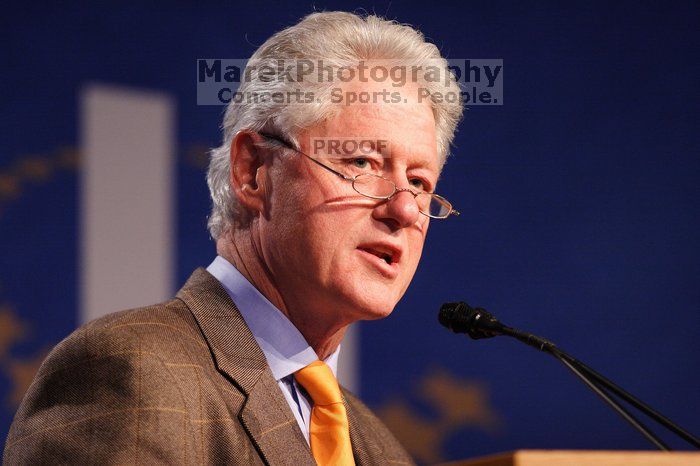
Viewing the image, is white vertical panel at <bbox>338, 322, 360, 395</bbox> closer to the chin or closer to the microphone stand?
the chin

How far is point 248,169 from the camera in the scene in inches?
75.1

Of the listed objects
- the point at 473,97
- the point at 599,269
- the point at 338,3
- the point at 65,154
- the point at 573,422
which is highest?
the point at 338,3

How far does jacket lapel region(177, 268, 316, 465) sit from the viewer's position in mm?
1559

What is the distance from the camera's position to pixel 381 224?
179cm

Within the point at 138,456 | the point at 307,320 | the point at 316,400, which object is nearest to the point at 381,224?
the point at 307,320

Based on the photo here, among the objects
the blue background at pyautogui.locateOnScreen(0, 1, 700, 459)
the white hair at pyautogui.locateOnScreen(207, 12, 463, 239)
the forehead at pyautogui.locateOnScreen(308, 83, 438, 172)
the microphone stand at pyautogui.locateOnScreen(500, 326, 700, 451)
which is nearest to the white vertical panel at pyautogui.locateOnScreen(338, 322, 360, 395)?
the blue background at pyautogui.locateOnScreen(0, 1, 700, 459)

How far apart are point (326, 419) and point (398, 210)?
1.44ft

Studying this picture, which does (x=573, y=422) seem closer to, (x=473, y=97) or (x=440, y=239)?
(x=440, y=239)

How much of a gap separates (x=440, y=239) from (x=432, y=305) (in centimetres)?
22

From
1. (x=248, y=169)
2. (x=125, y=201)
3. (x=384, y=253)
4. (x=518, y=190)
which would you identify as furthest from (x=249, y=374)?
(x=518, y=190)

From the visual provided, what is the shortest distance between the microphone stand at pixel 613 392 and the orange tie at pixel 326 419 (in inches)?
14.3

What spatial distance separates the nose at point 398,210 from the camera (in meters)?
1.79

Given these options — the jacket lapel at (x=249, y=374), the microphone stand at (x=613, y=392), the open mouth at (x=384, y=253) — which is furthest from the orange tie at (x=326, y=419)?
the microphone stand at (x=613, y=392)

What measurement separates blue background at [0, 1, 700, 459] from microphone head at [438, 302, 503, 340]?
1.06 metres
